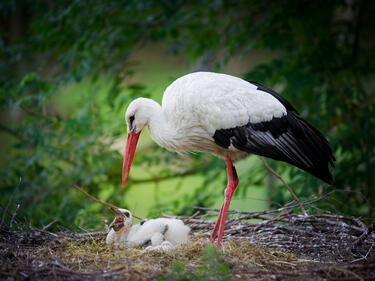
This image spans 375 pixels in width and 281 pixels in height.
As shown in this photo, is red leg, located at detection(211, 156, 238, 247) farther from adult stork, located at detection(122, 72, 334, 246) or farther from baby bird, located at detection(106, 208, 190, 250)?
baby bird, located at detection(106, 208, 190, 250)

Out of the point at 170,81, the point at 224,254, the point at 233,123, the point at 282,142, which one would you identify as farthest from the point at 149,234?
the point at 170,81

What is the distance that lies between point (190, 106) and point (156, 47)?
6146 mm

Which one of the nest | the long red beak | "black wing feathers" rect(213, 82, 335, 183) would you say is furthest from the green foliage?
the long red beak

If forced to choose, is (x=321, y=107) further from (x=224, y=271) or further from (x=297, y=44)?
(x=224, y=271)

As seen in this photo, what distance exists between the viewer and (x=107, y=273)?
3250mm

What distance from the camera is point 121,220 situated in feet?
14.0

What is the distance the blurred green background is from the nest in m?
1.22

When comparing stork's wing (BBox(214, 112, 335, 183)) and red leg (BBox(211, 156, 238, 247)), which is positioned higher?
stork's wing (BBox(214, 112, 335, 183))

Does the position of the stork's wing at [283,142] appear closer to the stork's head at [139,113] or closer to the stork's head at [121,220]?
the stork's head at [139,113]

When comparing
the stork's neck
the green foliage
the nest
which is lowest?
the nest

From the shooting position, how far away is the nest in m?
3.23

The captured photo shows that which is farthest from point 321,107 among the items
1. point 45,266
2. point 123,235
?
point 45,266

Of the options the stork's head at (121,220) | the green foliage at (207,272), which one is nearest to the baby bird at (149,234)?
the stork's head at (121,220)

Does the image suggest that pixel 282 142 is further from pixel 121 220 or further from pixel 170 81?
pixel 170 81
